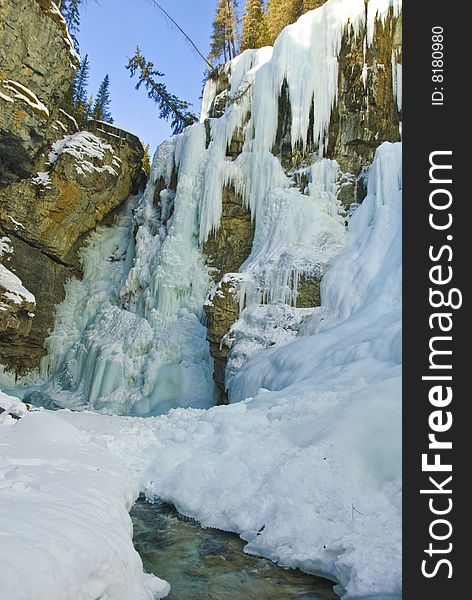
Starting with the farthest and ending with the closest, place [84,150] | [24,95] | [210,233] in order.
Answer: [84,150], [210,233], [24,95]

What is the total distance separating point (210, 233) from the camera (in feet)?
49.5

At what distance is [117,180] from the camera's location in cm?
1894

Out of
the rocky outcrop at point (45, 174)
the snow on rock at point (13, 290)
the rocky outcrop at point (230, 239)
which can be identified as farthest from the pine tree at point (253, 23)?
the snow on rock at point (13, 290)

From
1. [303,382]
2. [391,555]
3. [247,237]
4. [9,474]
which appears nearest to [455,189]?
[391,555]

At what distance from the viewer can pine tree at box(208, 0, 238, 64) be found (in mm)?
23203

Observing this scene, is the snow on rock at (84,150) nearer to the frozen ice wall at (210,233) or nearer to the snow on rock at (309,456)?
the frozen ice wall at (210,233)

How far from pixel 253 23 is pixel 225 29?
302 centimetres

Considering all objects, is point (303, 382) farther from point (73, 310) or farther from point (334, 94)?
point (73, 310)

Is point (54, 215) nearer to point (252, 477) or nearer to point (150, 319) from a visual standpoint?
point (150, 319)

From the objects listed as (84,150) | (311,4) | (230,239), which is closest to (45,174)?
(84,150)

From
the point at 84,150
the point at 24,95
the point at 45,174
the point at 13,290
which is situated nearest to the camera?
the point at 24,95

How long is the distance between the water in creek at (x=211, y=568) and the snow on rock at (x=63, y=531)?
0.32 metres

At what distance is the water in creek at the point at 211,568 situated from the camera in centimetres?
319

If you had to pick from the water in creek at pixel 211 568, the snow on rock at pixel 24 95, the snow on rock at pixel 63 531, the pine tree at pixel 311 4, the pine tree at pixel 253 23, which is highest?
the pine tree at pixel 253 23
